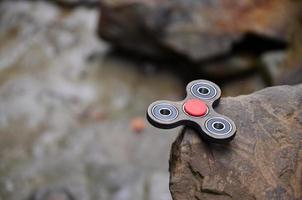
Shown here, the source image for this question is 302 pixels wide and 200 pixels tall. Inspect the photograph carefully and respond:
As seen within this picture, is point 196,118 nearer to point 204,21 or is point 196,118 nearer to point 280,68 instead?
point 280,68

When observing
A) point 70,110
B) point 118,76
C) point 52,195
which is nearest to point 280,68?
point 118,76

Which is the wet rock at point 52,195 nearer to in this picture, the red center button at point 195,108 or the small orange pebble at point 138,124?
the small orange pebble at point 138,124

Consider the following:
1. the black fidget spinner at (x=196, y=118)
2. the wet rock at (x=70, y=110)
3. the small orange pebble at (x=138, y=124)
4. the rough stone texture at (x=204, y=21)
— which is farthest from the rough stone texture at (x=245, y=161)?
the rough stone texture at (x=204, y=21)

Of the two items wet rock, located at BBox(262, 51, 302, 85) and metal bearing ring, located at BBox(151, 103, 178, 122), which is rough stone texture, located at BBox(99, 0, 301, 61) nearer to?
wet rock, located at BBox(262, 51, 302, 85)

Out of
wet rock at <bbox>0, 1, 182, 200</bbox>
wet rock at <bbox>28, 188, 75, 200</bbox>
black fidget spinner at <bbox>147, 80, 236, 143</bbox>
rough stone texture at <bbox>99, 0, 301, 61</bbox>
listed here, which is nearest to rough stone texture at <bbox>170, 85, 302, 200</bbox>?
black fidget spinner at <bbox>147, 80, 236, 143</bbox>

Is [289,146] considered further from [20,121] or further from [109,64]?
[109,64]

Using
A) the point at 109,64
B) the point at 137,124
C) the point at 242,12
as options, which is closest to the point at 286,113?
the point at 137,124
